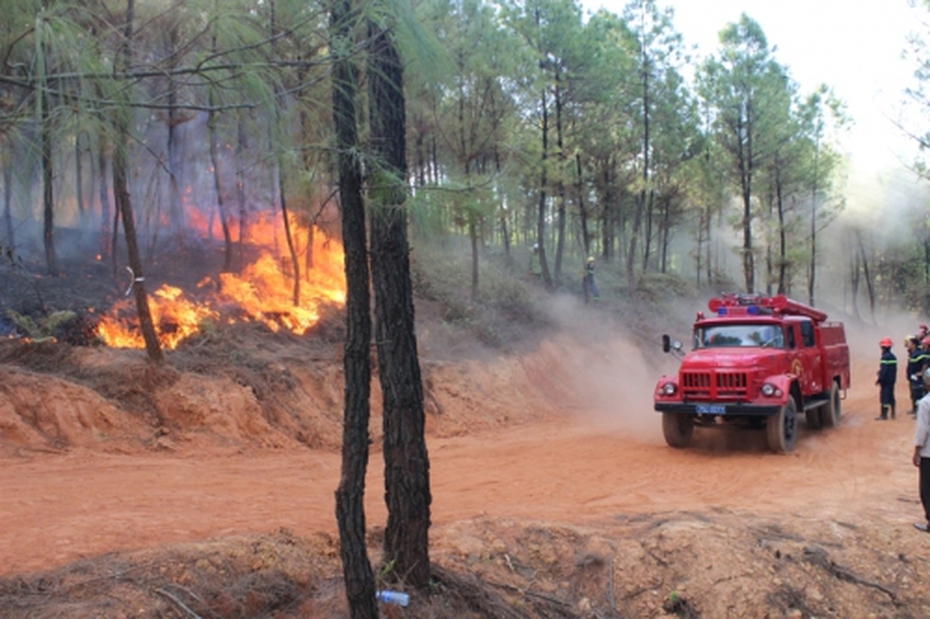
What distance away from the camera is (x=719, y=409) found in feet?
38.9

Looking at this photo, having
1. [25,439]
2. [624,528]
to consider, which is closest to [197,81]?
[624,528]

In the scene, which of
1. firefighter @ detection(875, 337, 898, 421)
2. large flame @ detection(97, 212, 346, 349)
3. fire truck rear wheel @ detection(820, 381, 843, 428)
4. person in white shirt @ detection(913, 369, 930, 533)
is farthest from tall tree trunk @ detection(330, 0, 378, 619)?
firefighter @ detection(875, 337, 898, 421)

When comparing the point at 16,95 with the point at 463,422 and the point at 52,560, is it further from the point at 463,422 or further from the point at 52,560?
the point at 463,422

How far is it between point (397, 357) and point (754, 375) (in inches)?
338

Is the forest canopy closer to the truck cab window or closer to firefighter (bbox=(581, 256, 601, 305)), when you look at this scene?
firefighter (bbox=(581, 256, 601, 305))

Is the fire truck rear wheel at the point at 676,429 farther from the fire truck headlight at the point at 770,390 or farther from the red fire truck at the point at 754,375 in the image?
the fire truck headlight at the point at 770,390

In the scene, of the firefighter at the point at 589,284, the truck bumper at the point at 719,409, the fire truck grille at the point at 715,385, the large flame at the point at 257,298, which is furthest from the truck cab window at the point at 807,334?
the firefighter at the point at 589,284

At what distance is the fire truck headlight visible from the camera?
38.7ft

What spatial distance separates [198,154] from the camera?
18.2 meters

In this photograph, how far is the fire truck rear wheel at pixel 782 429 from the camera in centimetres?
1187

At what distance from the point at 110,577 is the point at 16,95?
11.6ft

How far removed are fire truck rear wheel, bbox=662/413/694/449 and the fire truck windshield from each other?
1541 millimetres

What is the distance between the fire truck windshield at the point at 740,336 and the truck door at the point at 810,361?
95 cm

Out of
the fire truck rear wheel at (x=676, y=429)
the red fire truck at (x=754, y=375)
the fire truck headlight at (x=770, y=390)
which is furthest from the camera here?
the fire truck rear wheel at (x=676, y=429)
